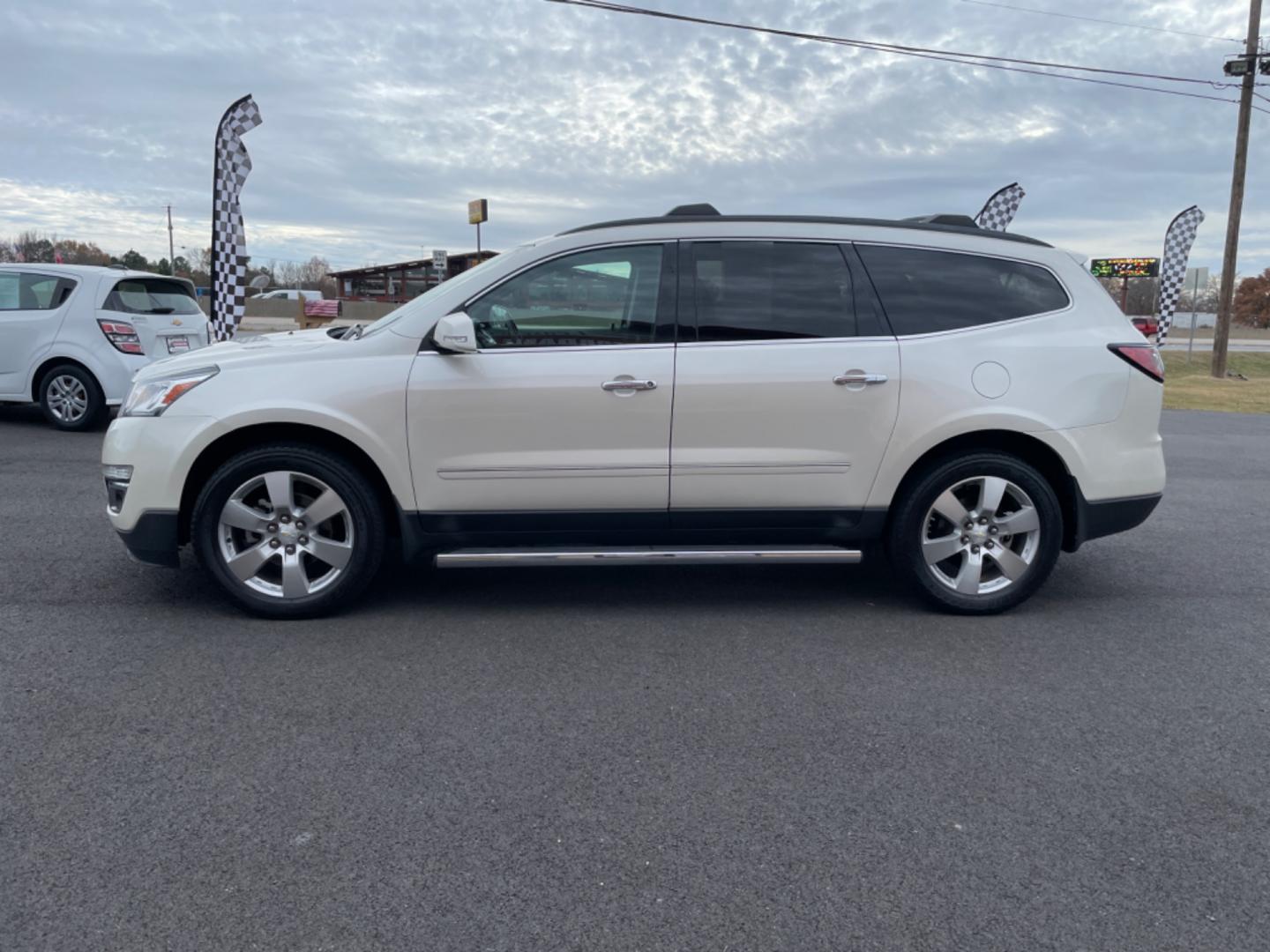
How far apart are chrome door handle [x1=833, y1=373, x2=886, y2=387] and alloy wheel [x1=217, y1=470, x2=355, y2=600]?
2.26 metres

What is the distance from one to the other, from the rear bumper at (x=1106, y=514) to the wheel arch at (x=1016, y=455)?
2 cm

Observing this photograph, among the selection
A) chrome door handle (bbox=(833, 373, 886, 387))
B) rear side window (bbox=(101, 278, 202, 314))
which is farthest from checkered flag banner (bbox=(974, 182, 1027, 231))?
chrome door handle (bbox=(833, 373, 886, 387))

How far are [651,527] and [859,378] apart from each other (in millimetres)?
1151

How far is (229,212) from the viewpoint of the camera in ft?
51.3

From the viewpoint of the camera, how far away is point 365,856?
2596mm

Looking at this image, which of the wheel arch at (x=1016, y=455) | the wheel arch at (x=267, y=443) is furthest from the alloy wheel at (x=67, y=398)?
the wheel arch at (x=1016, y=455)

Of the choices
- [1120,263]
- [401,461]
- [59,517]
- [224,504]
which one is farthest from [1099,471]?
[1120,263]

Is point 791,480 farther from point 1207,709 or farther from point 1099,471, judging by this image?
point 1207,709

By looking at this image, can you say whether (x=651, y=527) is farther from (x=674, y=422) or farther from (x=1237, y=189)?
(x=1237, y=189)

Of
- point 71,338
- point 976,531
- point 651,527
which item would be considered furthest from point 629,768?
point 71,338

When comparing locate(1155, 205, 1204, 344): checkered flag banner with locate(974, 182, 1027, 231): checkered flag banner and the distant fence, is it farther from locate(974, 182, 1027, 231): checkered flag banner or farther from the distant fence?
the distant fence

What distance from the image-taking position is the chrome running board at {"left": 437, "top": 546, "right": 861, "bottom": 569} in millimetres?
4375

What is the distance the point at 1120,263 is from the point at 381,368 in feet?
156

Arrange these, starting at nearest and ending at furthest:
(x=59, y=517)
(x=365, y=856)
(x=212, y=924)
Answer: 1. (x=212, y=924)
2. (x=365, y=856)
3. (x=59, y=517)
